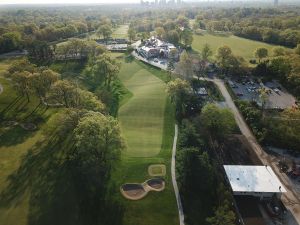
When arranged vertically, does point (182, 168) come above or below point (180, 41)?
above

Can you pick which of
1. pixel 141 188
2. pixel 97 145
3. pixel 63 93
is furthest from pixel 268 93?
pixel 97 145

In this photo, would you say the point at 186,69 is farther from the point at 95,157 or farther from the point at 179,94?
the point at 95,157

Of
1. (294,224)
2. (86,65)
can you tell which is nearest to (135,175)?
(294,224)

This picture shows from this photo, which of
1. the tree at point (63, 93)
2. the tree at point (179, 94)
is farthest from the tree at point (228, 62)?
the tree at point (63, 93)

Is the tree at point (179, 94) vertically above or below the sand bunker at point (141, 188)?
above

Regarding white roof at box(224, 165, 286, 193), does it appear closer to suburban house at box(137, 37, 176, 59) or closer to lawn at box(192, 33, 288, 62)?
suburban house at box(137, 37, 176, 59)

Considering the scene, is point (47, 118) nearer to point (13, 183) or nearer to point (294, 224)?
point (13, 183)

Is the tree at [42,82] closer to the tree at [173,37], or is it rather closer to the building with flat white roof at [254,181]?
the building with flat white roof at [254,181]
